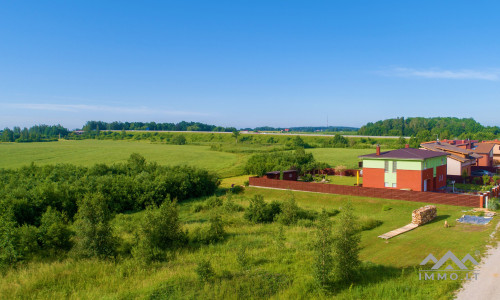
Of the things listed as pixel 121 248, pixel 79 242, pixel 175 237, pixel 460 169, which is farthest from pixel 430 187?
pixel 79 242

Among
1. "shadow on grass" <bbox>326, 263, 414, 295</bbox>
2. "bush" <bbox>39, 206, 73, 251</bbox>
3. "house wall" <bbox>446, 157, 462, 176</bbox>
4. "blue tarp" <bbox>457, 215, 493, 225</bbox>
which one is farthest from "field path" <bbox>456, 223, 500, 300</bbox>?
"house wall" <bbox>446, 157, 462, 176</bbox>

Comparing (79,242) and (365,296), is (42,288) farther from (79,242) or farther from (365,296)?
(365,296)

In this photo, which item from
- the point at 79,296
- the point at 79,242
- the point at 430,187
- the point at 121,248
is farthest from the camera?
the point at 430,187

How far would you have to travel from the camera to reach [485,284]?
39.7 ft

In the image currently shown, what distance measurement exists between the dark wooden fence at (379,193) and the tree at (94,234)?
75.9ft

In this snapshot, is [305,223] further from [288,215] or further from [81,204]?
[81,204]

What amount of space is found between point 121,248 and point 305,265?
1055 centimetres

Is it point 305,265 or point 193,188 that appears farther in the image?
point 193,188

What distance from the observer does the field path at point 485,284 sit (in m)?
11.3

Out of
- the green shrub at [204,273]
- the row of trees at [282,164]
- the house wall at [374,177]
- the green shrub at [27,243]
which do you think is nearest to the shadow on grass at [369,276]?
the green shrub at [204,273]

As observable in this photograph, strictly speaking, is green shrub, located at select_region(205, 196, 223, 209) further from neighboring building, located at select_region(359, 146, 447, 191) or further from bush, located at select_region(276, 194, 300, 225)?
neighboring building, located at select_region(359, 146, 447, 191)

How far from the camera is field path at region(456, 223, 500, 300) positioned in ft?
37.1

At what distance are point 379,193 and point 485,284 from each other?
19.8 meters

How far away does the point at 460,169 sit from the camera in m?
41.3
